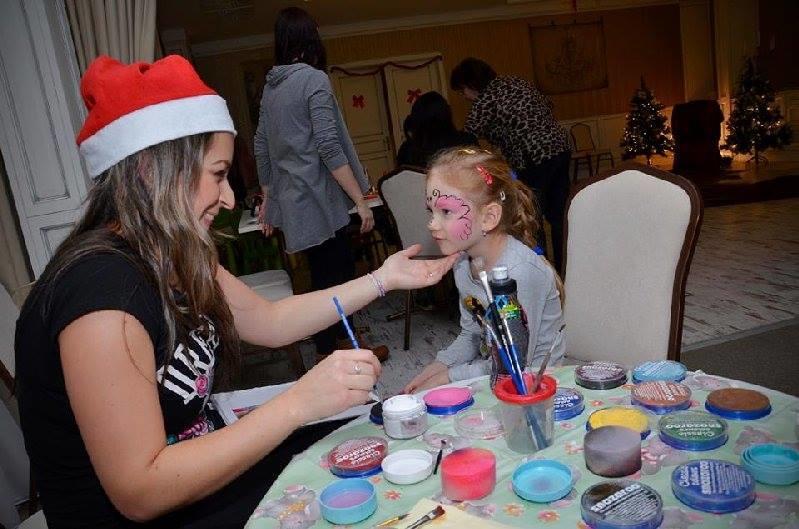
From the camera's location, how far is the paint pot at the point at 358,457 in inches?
34.6

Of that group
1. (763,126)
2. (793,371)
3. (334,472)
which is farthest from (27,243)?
(763,126)

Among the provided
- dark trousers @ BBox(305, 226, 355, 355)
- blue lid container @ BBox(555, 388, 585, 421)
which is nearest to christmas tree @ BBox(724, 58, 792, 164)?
dark trousers @ BBox(305, 226, 355, 355)

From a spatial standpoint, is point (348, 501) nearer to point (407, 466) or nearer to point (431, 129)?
point (407, 466)

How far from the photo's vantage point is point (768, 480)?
2.31 ft

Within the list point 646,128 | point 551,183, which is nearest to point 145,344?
point 551,183

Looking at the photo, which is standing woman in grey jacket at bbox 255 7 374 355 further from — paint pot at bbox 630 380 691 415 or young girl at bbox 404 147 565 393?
paint pot at bbox 630 380 691 415

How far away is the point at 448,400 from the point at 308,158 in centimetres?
200

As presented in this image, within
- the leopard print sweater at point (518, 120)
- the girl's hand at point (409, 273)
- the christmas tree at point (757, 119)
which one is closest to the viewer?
the girl's hand at point (409, 273)

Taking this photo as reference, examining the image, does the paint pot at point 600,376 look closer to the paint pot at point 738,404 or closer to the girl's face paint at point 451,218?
the paint pot at point 738,404

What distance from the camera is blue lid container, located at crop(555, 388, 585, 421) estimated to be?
95 centimetres

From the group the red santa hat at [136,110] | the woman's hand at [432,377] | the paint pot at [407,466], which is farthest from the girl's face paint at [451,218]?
the paint pot at [407,466]

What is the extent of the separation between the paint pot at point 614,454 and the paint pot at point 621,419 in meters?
0.07

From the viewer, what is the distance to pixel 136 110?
102 cm

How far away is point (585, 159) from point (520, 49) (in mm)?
2151
